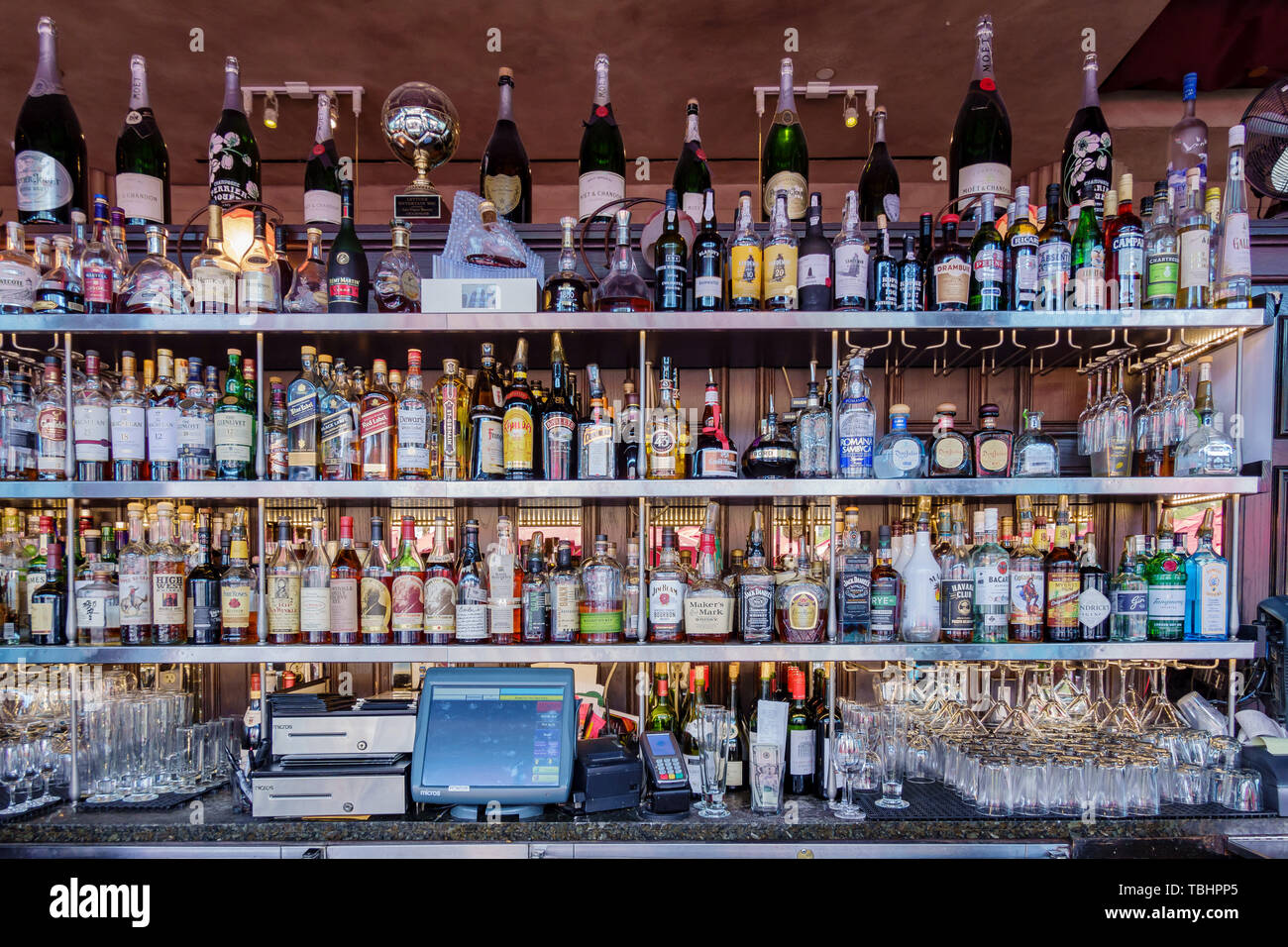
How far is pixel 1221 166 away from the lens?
385 centimetres

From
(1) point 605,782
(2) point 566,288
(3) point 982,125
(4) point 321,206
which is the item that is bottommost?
(1) point 605,782

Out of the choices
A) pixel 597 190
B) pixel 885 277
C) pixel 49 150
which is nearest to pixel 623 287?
pixel 597 190

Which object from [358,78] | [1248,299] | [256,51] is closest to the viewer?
[1248,299]

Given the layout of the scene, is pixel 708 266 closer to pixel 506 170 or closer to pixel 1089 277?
pixel 506 170

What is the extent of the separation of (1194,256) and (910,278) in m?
0.78

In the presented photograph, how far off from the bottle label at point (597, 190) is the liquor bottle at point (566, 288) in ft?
0.49

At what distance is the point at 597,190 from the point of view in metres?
2.23

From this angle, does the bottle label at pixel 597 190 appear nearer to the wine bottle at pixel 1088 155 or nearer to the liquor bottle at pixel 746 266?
the liquor bottle at pixel 746 266

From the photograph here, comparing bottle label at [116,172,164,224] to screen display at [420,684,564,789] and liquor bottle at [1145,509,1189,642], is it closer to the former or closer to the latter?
screen display at [420,684,564,789]

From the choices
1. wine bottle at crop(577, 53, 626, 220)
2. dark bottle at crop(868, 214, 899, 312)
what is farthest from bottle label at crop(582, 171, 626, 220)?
dark bottle at crop(868, 214, 899, 312)

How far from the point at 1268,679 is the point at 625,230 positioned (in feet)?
7.75

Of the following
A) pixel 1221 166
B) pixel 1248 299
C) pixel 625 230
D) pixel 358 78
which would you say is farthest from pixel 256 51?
pixel 1221 166

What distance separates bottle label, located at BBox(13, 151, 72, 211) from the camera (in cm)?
223
